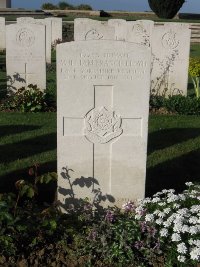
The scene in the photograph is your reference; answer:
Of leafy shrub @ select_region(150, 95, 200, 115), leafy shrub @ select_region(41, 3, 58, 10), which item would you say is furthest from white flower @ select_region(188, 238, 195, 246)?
leafy shrub @ select_region(41, 3, 58, 10)

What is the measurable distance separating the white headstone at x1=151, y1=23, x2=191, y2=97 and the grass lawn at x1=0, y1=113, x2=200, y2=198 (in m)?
1.62

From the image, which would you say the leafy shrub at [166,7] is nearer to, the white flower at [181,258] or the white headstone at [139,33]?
the white headstone at [139,33]

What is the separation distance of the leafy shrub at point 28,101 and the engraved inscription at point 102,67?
4447 millimetres

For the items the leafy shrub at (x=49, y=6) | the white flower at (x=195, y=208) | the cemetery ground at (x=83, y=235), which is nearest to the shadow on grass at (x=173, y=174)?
the cemetery ground at (x=83, y=235)

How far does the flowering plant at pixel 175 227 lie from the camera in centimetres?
354

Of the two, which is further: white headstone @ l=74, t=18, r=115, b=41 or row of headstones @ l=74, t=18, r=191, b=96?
white headstone @ l=74, t=18, r=115, b=41

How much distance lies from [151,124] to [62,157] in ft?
11.6

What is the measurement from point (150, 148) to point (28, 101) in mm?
2956

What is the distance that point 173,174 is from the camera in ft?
18.7

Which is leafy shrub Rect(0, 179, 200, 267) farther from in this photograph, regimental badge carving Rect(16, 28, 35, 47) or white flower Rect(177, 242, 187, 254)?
regimental badge carving Rect(16, 28, 35, 47)

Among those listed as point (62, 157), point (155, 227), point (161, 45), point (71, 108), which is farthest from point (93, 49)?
point (161, 45)

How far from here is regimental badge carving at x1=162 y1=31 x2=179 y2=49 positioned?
31.4 feet

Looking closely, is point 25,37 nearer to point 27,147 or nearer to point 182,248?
point 27,147

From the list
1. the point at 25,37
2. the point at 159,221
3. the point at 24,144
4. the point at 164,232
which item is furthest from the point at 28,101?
the point at 164,232
